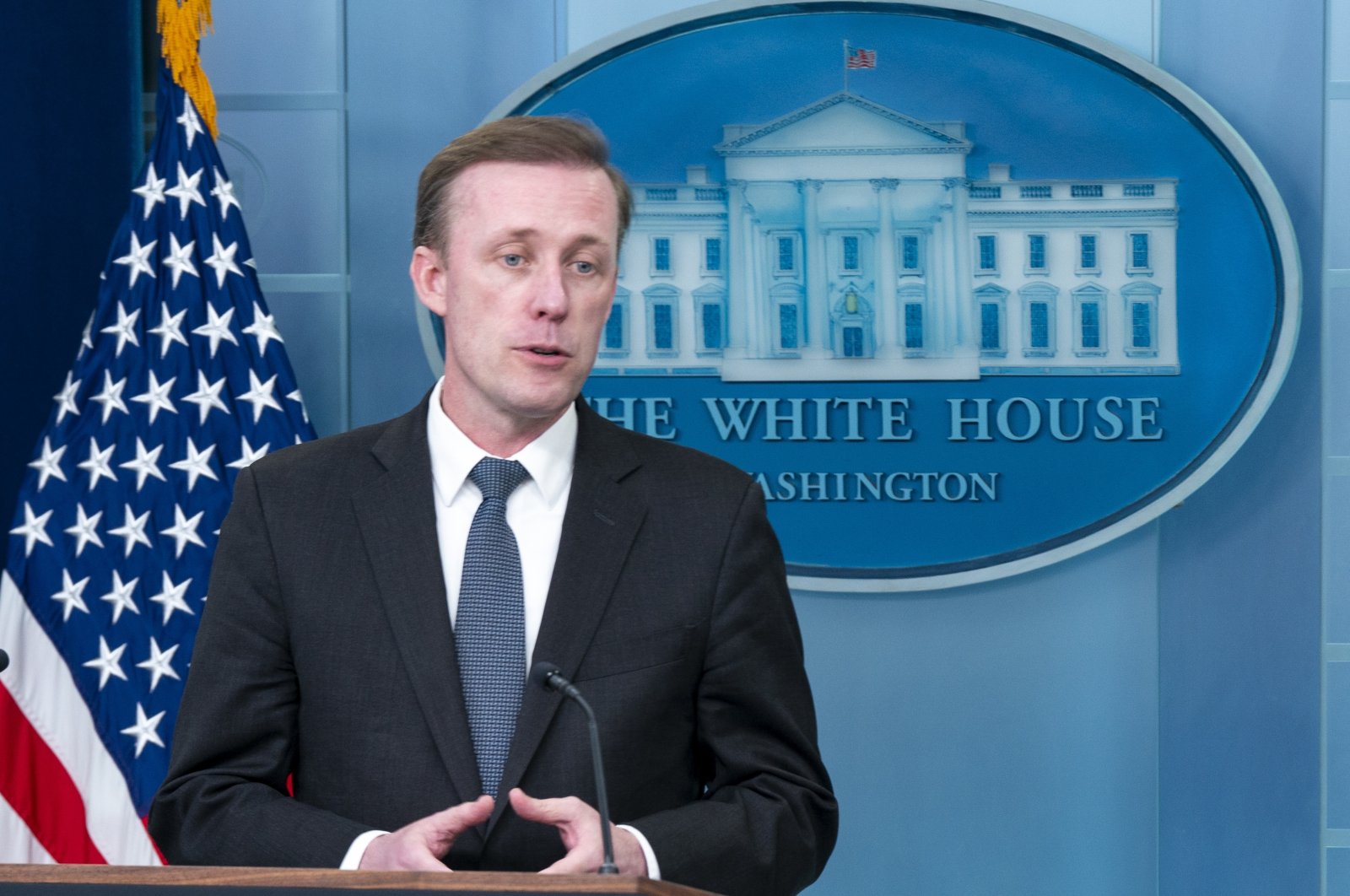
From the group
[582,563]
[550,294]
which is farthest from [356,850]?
[550,294]

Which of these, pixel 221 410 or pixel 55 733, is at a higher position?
pixel 221 410

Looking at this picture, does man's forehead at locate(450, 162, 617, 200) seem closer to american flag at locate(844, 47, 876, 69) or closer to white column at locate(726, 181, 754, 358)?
white column at locate(726, 181, 754, 358)

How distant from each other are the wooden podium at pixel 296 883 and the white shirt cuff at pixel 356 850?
13.9 inches

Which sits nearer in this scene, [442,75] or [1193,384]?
[1193,384]

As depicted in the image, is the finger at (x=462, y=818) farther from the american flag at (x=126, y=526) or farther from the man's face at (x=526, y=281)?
the american flag at (x=126, y=526)

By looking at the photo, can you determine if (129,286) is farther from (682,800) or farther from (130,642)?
(682,800)

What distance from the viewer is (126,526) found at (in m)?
2.41

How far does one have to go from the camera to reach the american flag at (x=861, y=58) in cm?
266

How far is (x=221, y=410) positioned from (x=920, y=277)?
1.29 metres

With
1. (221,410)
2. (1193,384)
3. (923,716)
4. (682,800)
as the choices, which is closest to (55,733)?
(221,410)

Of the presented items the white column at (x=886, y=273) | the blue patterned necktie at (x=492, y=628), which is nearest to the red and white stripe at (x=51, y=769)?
the blue patterned necktie at (x=492, y=628)

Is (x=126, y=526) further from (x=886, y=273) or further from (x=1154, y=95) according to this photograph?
(x=1154, y=95)

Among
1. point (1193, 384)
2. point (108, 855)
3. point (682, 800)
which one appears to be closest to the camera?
point (682, 800)

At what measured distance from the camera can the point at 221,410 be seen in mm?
2443
